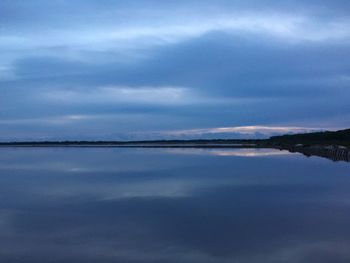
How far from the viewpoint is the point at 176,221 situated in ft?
34.7

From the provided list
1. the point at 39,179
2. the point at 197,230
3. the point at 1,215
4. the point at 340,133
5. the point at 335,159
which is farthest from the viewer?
the point at 340,133

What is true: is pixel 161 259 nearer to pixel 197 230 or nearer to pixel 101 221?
pixel 197 230

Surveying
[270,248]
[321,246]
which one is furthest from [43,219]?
[321,246]

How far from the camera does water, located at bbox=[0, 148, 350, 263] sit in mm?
7887

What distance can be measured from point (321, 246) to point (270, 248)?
2.60 ft

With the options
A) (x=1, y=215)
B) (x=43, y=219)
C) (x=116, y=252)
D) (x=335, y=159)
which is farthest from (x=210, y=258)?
(x=335, y=159)

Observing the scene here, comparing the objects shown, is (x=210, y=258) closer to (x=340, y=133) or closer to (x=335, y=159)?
(x=335, y=159)

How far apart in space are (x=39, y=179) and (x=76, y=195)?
19.4 ft

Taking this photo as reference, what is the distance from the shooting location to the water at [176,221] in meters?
7.89

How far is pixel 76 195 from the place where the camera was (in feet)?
49.2

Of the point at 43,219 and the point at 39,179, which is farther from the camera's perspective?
the point at 39,179

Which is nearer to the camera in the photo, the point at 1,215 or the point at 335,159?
the point at 1,215

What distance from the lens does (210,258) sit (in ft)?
25.0

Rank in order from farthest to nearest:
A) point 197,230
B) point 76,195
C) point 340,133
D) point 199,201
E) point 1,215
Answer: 1. point 340,133
2. point 76,195
3. point 199,201
4. point 1,215
5. point 197,230
